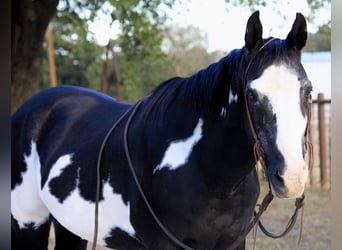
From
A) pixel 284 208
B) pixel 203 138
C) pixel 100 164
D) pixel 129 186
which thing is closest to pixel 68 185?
pixel 100 164

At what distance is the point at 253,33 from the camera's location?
1693 millimetres

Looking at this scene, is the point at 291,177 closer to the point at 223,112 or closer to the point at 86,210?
the point at 223,112

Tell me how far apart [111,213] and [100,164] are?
0.75ft

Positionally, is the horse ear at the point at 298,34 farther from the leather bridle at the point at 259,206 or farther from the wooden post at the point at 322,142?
the wooden post at the point at 322,142

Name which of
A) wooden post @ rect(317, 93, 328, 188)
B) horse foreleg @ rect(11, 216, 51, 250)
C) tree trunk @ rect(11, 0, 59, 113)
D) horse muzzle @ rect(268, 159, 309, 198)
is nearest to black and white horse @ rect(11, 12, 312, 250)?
horse muzzle @ rect(268, 159, 309, 198)

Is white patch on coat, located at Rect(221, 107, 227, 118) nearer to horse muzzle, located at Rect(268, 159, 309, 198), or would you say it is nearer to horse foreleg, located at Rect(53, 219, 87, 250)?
horse muzzle, located at Rect(268, 159, 309, 198)

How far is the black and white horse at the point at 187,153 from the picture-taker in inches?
61.9

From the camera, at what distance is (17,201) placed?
2887mm

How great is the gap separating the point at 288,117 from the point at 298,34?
0.33m

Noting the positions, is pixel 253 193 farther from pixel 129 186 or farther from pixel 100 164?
pixel 100 164

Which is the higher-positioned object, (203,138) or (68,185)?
(203,138)

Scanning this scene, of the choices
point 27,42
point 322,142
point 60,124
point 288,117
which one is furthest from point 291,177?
point 322,142

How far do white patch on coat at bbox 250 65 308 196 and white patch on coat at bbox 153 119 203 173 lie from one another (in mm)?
424

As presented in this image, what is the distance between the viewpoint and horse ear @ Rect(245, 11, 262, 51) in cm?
167
